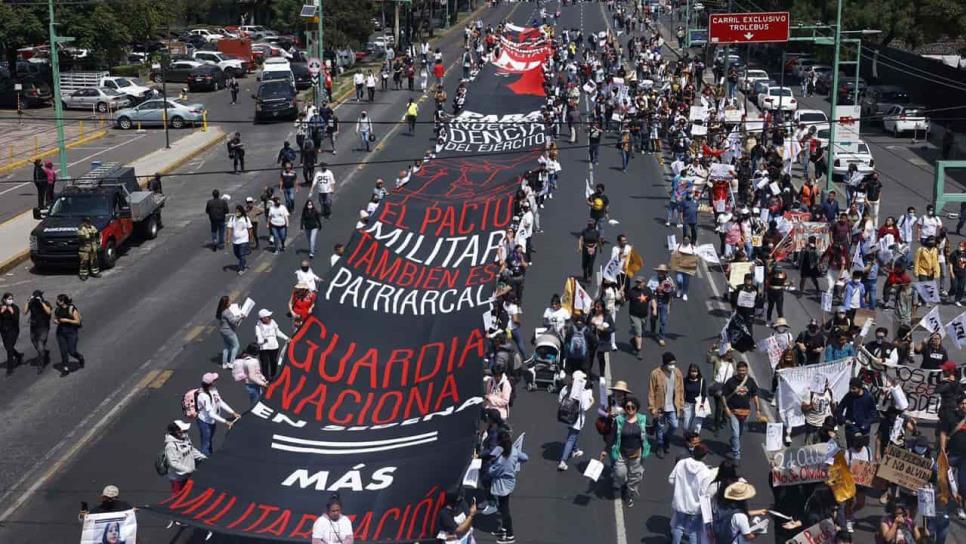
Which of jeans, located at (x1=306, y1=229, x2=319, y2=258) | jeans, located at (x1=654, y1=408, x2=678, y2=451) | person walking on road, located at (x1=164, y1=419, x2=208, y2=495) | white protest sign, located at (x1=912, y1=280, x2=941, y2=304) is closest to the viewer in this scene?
person walking on road, located at (x1=164, y1=419, x2=208, y2=495)

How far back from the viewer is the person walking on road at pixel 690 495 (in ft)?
48.1

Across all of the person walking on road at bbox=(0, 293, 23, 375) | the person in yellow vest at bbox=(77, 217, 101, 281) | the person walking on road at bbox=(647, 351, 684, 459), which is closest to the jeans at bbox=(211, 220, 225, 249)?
the person in yellow vest at bbox=(77, 217, 101, 281)

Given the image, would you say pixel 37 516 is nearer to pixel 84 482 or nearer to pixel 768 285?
pixel 84 482

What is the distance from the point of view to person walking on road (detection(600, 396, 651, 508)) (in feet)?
53.6

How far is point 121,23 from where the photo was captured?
7175cm

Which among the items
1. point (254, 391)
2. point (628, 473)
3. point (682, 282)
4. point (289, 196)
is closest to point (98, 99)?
point (289, 196)

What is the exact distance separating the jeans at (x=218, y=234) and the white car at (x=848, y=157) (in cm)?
2061

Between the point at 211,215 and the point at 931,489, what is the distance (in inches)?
782

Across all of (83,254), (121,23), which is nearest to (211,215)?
(83,254)

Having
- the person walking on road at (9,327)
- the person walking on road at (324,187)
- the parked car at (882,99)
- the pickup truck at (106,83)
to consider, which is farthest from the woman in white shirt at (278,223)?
the parked car at (882,99)

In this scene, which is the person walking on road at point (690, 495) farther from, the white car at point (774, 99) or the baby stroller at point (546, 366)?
the white car at point (774, 99)

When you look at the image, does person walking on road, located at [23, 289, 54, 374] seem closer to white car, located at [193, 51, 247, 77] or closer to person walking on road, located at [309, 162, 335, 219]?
person walking on road, located at [309, 162, 335, 219]

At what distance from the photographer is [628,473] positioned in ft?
54.3

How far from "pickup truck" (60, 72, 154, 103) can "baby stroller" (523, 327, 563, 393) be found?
4303cm
